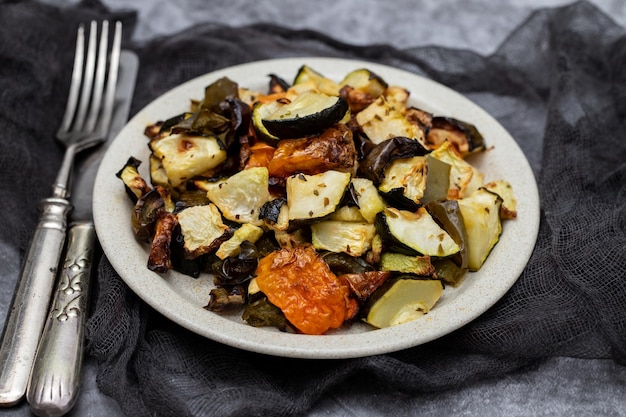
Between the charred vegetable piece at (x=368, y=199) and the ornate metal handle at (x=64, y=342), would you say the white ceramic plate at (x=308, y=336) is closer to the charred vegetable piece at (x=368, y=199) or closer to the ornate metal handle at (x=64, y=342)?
the ornate metal handle at (x=64, y=342)

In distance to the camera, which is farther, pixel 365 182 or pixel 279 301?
pixel 365 182

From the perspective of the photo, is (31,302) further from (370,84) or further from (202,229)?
(370,84)

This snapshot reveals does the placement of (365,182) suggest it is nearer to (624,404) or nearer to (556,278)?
(556,278)

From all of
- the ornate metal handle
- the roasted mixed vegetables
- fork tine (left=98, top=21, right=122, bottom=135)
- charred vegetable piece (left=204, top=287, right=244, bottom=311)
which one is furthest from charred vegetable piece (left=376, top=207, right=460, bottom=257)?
fork tine (left=98, top=21, right=122, bottom=135)

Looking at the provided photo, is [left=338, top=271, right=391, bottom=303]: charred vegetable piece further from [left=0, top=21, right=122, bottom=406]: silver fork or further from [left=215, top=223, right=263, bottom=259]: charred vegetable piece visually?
[left=0, top=21, right=122, bottom=406]: silver fork

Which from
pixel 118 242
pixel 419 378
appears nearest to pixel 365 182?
pixel 419 378

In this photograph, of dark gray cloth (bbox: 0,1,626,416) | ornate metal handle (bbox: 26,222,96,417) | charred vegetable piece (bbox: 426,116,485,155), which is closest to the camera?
ornate metal handle (bbox: 26,222,96,417)

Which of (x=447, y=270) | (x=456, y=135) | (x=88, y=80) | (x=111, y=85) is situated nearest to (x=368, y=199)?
(x=447, y=270)
